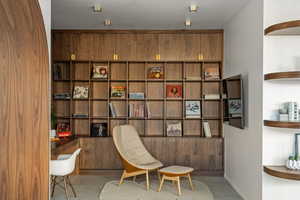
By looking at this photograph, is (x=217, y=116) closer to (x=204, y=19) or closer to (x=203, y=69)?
(x=203, y=69)

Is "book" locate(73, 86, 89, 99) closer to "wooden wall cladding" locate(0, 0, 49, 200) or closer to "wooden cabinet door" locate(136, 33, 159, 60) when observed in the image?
"wooden cabinet door" locate(136, 33, 159, 60)

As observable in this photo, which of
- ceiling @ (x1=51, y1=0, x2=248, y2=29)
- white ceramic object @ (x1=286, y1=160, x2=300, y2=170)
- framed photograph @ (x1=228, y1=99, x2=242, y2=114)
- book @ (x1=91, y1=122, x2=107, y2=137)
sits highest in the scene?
ceiling @ (x1=51, y1=0, x2=248, y2=29)

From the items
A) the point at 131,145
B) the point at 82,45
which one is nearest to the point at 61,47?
the point at 82,45

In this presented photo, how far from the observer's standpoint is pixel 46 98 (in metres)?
3.43

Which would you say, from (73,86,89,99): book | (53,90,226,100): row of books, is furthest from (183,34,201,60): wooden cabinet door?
(73,86,89,99): book

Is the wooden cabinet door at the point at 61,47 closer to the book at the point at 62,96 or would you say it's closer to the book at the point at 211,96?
the book at the point at 62,96

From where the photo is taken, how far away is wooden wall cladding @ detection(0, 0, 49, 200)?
229 centimetres

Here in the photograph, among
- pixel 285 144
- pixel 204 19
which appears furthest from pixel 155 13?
pixel 285 144

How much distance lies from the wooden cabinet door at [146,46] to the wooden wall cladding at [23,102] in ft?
9.21

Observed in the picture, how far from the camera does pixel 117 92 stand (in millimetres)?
6250

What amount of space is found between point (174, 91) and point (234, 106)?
171 cm

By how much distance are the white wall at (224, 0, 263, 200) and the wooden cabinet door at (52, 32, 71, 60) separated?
304cm

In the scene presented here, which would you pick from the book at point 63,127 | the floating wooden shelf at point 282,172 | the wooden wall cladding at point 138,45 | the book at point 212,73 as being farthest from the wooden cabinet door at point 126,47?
the floating wooden shelf at point 282,172

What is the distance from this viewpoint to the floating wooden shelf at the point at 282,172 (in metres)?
3.29
